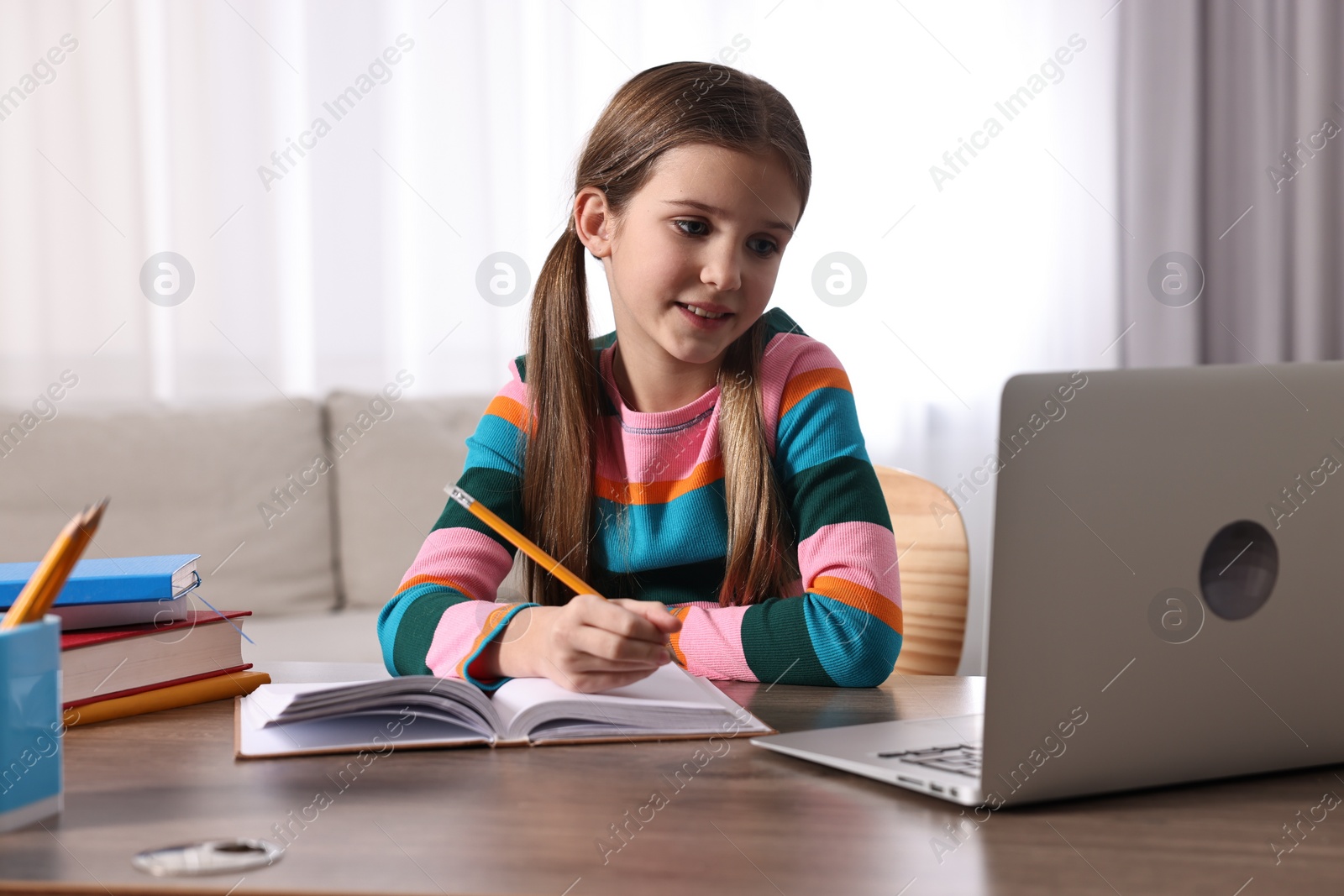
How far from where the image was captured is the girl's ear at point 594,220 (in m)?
1.24

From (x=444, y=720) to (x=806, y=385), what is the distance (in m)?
0.62

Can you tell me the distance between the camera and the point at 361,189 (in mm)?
2680

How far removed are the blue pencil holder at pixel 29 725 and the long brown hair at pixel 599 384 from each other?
2.10 ft

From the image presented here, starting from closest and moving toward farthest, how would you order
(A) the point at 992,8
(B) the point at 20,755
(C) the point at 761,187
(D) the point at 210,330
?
1. (B) the point at 20,755
2. (C) the point at 761,187
3. (D) the point at 210,330
4. (A) the point at 992,8

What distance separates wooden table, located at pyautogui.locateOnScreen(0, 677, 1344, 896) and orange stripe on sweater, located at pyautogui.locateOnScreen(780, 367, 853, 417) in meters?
0.57

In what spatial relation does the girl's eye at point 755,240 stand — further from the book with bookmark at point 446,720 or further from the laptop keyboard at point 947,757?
the laptop keyboard at point 947,757

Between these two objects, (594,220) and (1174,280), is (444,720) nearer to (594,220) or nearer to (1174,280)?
(594,220)

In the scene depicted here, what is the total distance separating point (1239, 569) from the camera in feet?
1.77

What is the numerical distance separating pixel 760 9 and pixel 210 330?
1561mm

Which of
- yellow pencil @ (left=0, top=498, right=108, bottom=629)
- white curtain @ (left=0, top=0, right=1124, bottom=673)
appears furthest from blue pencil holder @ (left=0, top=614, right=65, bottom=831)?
white curtain @ (left=0, top=0, right=1124, bottom=673)

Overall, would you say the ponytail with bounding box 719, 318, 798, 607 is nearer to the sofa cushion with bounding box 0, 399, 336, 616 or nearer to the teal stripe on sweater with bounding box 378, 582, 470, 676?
the teal stripe on sweater with bounding box 378, 582, 470, 676

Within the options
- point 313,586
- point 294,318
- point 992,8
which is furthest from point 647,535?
point 992,8

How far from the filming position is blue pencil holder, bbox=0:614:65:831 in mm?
532

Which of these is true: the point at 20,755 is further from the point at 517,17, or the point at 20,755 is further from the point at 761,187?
the point at 517,17
